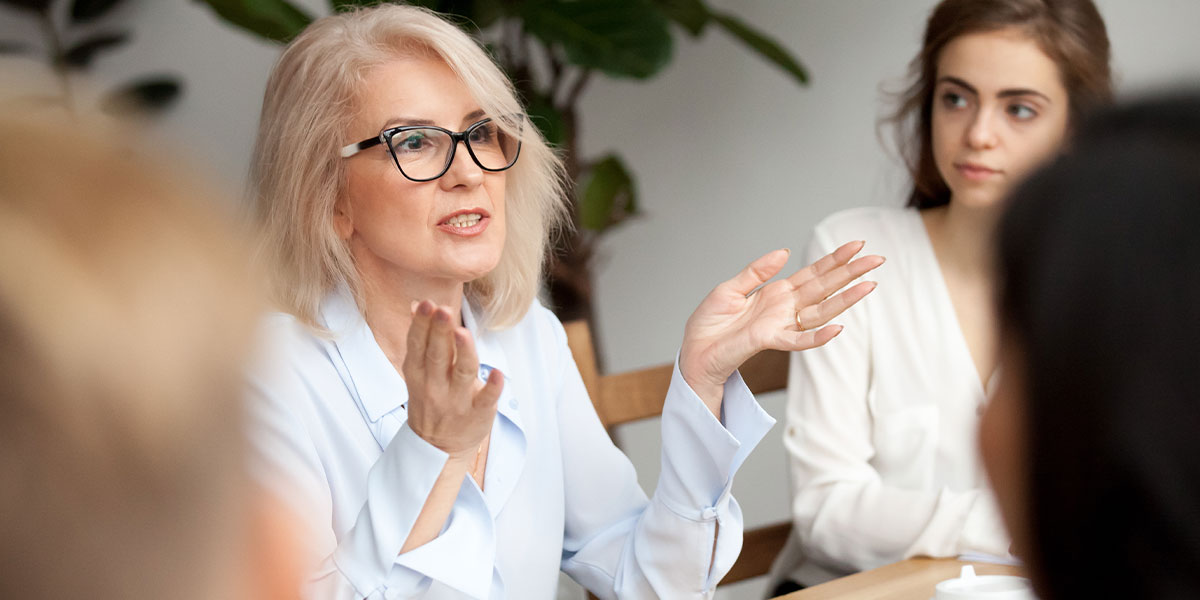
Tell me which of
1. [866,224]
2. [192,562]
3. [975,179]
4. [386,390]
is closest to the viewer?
[192,562]

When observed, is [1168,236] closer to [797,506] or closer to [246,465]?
[246,465]

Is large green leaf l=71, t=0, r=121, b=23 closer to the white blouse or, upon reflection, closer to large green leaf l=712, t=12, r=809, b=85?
large green leaf l=712, t=12, r=809, b=85

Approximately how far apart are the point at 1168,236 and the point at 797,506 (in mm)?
1261

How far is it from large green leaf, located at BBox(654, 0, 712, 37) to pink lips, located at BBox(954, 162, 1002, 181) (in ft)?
3.03

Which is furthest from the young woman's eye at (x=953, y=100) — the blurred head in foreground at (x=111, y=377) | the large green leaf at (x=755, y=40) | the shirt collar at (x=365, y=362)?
the blurred head in foreground at (x=111, y=377)

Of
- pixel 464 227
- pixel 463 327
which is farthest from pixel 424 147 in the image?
pixel 463 327

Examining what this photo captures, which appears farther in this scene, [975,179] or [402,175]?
[975,179]

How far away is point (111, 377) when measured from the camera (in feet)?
1.27

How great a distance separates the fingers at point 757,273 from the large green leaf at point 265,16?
128cm

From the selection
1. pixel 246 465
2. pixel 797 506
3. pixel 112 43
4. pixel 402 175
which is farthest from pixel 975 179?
pixel 112 43

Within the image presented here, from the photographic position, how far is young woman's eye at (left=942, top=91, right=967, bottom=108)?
6.25 feet

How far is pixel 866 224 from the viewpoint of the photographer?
202cm

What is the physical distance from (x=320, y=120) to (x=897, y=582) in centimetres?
91

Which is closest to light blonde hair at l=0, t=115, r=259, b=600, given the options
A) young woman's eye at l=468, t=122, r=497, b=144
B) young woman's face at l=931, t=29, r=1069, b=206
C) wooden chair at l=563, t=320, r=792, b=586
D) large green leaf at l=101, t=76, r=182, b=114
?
young woman's eye at l=468, t=122, r=497, b=144
